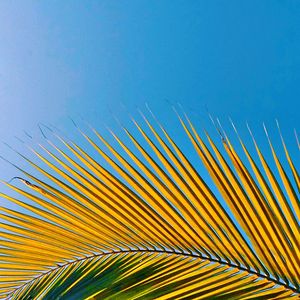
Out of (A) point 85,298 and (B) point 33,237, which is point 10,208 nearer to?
(B) point 33,237

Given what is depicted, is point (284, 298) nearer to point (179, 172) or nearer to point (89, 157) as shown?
point (179, 172)

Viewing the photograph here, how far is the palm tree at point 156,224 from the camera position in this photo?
1609 mm

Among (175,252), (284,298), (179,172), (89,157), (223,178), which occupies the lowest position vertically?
(284,298)

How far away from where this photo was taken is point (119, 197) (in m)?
1.88

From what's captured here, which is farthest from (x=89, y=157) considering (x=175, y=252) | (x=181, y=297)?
(x=181, y=297)

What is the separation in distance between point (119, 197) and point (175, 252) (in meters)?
0.32

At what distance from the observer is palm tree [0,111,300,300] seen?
5.28 feet

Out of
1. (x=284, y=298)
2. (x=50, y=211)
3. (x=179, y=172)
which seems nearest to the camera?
(x=284, y=298)

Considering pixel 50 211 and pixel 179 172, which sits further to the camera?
pixel 50 211

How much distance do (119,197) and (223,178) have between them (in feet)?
1.49

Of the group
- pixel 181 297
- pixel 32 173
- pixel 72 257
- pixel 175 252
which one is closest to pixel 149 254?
pixel 175 252

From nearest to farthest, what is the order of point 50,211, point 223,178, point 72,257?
point 223,178
point 50,211
point 72,257

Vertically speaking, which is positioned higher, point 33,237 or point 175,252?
point 33,237

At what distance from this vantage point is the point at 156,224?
185 centimetres
